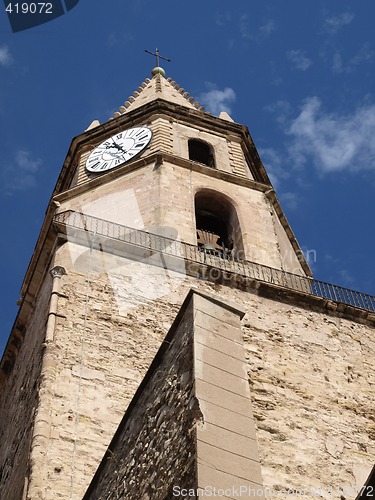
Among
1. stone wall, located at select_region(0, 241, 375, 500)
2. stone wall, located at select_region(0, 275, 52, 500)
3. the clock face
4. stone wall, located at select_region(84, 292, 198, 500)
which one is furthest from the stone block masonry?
the clock face

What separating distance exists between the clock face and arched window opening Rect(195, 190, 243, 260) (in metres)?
1.93

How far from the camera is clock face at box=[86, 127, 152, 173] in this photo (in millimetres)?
18672

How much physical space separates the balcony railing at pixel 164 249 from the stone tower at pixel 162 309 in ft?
0.11

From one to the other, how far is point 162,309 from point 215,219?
4909 millimetres

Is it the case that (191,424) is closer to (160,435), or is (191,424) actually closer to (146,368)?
(160,435)

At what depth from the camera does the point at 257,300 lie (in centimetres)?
1357

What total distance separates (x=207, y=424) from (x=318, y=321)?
272 inches

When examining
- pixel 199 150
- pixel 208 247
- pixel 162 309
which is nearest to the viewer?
pixel 162 309

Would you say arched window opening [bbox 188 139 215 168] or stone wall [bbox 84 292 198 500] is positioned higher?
arched window opening [bbox 188 139 215 168]

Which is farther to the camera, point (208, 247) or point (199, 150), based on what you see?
point (199, 150)

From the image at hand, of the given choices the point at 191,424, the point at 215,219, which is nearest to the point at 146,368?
the point at 191,424

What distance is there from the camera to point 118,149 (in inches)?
760

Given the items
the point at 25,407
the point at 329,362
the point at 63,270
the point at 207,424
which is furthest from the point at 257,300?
the point at 207,424

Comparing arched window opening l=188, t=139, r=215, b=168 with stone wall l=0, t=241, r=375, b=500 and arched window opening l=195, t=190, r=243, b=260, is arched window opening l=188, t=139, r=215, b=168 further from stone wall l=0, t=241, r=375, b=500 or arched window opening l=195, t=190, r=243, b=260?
stone wall l=0, t=241, r=375, b=500
